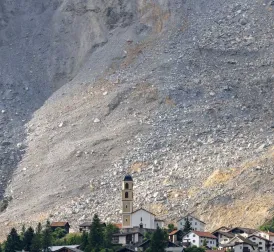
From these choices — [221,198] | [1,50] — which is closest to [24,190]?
[221,198]

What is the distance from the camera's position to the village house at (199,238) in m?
109

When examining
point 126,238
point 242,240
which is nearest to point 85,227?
point 126,238

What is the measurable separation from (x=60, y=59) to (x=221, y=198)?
4214 centimetres

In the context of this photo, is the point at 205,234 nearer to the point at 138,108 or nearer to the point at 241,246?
the point at 241,246

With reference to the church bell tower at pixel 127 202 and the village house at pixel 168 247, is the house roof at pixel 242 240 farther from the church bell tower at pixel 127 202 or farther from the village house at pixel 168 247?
the church bell tower at pixel 127 202

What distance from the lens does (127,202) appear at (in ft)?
377

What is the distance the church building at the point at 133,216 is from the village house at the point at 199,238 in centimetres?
447

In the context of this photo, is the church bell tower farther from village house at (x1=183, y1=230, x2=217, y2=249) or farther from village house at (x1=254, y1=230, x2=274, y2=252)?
village house at (x1=254, y1=230, x2=274, y2=252)

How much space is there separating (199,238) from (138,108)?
33.7 m

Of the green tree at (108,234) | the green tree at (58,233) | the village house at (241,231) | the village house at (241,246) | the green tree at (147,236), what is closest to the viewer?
the green tree at (108,234)

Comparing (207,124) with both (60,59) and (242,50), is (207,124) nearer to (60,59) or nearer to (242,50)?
(242,50)

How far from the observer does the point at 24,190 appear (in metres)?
135

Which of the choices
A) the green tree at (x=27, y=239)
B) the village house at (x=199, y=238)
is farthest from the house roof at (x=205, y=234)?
the green tree at (x=27, y=239)

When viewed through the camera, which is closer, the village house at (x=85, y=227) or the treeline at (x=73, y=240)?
the treeline at (x=73, y=240)
